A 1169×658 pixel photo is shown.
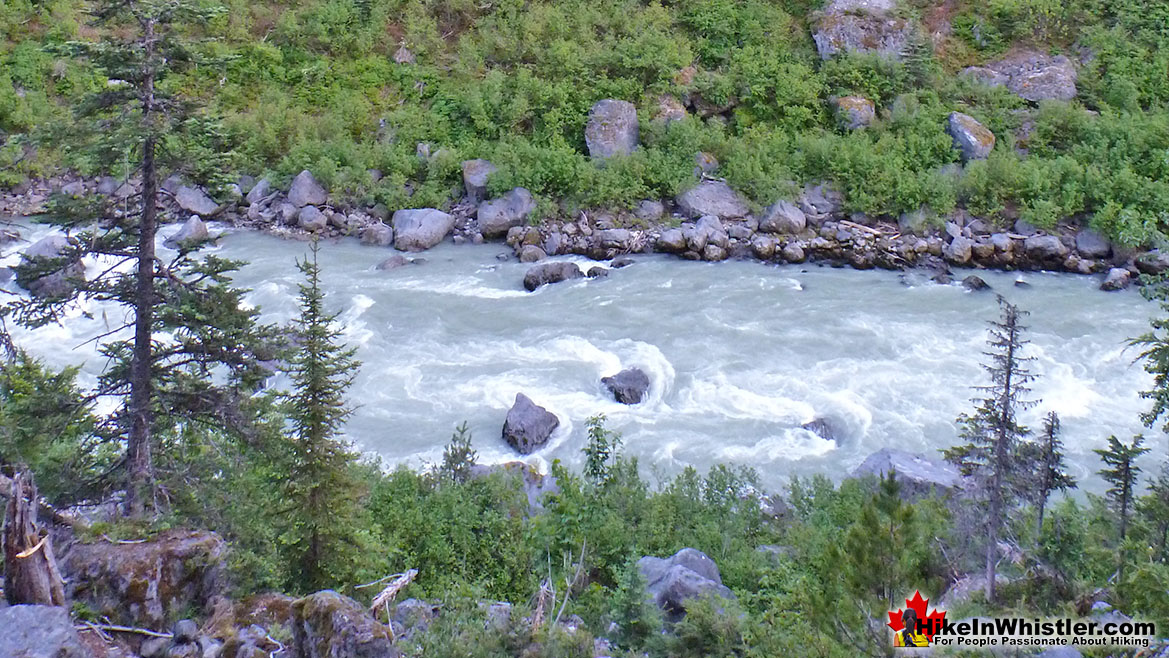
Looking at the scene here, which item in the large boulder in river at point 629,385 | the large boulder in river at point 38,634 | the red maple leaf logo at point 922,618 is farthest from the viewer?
the large boulder in river at point 629,385

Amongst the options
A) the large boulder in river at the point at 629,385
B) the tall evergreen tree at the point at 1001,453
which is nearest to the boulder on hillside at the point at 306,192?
the large boulder in river at the point at 629,385

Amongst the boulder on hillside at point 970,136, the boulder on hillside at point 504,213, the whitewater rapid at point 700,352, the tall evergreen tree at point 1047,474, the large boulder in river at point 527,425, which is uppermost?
the tall evergreen tree at point 1047,474

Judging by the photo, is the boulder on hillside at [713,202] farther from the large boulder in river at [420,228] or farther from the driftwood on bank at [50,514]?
the driftwood on bank at [50,514]

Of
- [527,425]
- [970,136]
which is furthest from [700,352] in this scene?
[970,136]

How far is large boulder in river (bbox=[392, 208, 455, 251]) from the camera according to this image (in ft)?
73.4

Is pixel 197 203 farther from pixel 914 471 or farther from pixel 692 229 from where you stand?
pixel 914 471

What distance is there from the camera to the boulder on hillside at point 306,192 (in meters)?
23.9

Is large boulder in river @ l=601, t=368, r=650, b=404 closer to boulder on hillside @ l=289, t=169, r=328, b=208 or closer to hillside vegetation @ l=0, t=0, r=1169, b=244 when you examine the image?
hillside vegetation @ l=0, t=0, r=1169, b=244

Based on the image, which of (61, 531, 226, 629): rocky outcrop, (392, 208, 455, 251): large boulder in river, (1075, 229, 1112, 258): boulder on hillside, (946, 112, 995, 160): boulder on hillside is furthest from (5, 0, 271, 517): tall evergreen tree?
(946, 112, 995, 160): boulder on hillside

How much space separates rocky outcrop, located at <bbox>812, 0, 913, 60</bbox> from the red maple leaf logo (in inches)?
1013

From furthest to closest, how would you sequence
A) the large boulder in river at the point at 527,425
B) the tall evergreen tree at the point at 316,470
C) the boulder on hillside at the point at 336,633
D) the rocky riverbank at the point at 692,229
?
the rocky riverbank at the point at 692,229
the large boulder in river at the point at 527,425
the tall evergreen tree at the point at 316,470
the boulder on hillside at the point at 336,633

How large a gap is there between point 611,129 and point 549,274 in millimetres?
7354

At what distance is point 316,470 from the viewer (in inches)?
282

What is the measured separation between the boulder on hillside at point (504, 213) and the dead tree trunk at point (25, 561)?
58.5ft
